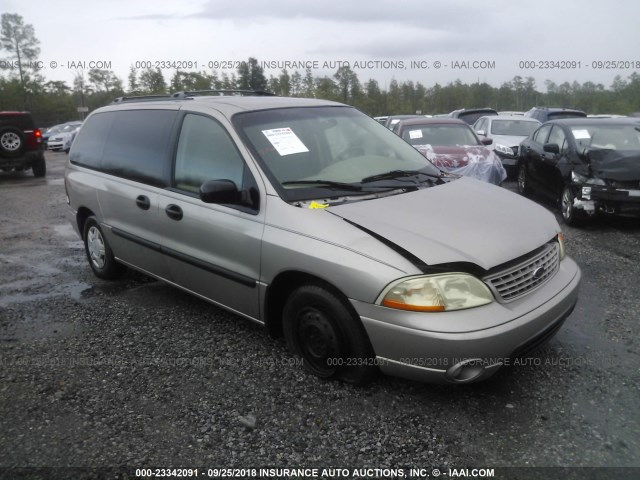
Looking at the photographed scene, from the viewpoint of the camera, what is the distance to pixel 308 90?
1795 inches

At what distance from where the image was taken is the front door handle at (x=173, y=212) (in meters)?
3.89

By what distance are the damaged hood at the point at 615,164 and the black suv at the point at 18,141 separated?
13644mm

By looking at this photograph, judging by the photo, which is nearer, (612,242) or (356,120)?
(356,120)

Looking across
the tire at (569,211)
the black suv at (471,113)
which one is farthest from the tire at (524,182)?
the black suv at (471,113)

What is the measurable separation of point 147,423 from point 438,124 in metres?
8.18

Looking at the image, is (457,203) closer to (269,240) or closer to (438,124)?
(269,240)

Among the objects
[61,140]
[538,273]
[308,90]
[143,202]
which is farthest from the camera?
[308,90]

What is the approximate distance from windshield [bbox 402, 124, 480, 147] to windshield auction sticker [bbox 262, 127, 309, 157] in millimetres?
5948

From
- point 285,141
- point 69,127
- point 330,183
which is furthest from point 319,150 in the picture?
point 69,127

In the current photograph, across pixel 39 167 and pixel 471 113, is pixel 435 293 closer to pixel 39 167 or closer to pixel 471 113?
pixel 39 167

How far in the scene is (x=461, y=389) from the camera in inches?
126

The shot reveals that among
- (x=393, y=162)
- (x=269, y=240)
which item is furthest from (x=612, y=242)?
(x=269, y=240)

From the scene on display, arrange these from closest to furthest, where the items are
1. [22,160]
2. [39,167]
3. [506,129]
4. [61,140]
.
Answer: [506,129] → [22,160] → [39,167] → [61,140]

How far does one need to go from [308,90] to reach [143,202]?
43163mm
